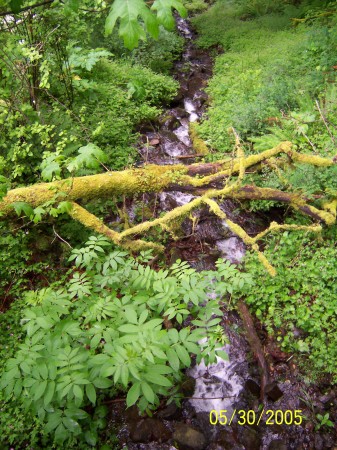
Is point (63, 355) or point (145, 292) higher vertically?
point (63, 355)

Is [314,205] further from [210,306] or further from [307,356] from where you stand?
[210,306]

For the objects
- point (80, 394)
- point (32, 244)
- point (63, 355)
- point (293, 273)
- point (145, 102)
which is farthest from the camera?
point (145, 102)

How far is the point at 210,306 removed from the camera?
3240 millimetres

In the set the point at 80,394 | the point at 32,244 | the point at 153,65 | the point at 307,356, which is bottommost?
the point at 307,356

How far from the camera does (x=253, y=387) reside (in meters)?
4.70

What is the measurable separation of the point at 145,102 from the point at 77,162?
5.63m

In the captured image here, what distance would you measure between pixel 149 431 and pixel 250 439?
52.7 inches

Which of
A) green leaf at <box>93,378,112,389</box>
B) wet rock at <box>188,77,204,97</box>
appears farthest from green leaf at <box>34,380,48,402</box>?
wet rock at <box>188,77,204,97</box>

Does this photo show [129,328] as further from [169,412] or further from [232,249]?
[232,249]

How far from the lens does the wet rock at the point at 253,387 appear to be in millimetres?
4668

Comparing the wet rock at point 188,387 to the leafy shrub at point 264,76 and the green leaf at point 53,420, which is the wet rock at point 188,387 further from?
the leafy shrub at point 264,76

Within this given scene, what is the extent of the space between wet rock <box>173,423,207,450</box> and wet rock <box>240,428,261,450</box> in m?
0.53

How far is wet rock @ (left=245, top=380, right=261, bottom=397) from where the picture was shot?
4668 mm

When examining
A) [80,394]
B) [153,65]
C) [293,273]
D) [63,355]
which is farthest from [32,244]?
[153,65]
